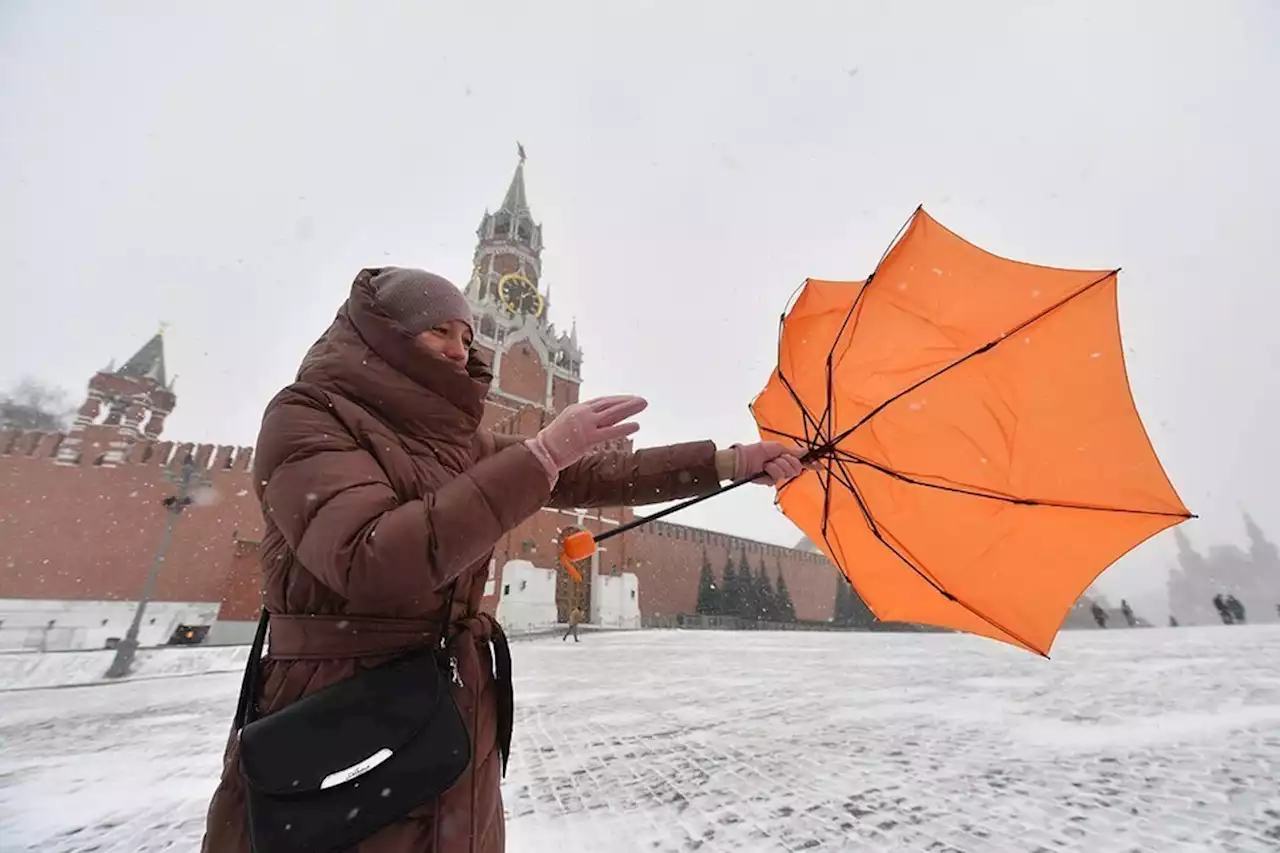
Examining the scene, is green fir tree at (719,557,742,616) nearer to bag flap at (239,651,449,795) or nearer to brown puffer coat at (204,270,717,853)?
brown puffer coat at (204,270,717,853)

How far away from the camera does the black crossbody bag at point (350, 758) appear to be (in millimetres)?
987

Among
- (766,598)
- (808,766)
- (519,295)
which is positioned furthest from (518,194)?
(808,766)

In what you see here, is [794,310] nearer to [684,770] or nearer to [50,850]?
[684,770]

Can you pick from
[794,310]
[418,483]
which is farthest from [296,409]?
[794,310]

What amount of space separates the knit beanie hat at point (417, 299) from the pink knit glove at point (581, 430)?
36cm

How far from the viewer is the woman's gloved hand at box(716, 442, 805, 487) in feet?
6.70

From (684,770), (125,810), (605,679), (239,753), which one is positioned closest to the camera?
(239,753)

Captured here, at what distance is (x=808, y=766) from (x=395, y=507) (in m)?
4.49

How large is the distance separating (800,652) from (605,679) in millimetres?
6401

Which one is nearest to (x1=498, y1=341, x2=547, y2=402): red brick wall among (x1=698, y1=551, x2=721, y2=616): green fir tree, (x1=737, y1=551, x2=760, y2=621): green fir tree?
(x1=698, y1=551, x2=721, y2=616): green fir tree

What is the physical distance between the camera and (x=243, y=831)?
1092 millimetres

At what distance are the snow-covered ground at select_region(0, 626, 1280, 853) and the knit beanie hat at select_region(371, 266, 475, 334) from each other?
3.02 m

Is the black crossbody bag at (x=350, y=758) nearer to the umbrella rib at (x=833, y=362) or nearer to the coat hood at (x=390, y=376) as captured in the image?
the coat hood at (x=390, y=376)

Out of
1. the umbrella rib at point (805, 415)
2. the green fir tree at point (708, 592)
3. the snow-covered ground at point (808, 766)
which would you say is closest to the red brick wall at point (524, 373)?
the green fir tree at point (708, 592)
